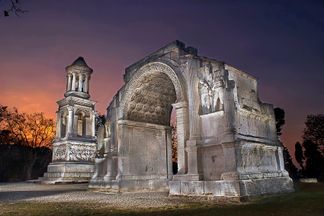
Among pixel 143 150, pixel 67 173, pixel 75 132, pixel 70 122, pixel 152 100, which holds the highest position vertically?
pixel 70 122

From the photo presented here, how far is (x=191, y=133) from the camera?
11414 millimetres

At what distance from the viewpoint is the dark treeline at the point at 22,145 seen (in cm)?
3600

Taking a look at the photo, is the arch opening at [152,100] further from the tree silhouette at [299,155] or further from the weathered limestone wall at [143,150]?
the tree silhouette at [299,155]

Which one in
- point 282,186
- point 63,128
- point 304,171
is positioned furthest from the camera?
point 304,171

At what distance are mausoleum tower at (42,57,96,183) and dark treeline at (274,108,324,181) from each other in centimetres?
2044

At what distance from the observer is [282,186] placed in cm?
1202

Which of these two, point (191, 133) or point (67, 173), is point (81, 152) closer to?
point (67, 173)

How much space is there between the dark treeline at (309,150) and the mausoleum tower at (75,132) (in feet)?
67.1

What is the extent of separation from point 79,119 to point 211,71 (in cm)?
2005

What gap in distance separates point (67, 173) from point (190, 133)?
56.0 feet

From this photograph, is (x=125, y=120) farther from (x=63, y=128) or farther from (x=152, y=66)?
(x=63, y=128)

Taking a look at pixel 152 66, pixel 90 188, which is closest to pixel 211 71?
pixel 152 66

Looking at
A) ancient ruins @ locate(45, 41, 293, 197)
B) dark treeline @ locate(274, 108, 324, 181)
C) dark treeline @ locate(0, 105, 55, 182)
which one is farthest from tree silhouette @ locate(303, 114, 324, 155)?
dark treeline @ locate(0, 105, 55, 182)

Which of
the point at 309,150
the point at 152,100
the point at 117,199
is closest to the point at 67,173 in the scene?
the point at 152,100
